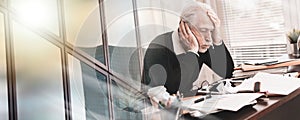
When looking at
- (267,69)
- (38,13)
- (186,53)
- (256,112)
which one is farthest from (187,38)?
(38,13)

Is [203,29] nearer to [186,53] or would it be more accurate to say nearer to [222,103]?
[186,53]

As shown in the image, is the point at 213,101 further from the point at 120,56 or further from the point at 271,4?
the point at 271,4

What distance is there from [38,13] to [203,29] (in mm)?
744

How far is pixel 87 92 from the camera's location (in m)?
1.31

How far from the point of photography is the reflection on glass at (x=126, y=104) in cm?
102


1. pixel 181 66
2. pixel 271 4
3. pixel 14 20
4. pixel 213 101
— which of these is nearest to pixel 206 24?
pixel 181 66

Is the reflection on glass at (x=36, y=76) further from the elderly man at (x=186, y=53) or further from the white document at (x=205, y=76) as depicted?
the white document at (x=205, y=76)

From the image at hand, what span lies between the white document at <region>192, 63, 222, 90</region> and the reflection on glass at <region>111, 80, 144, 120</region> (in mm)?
268

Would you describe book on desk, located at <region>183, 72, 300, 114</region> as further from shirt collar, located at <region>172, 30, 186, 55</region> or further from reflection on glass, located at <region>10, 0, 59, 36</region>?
reflection on glass, located at <region>10, 0, 59, 36</region>

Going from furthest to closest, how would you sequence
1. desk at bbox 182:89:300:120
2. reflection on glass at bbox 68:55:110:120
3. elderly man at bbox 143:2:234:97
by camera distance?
reflection on glass at bbox 68:55:110:120
elderly man at bbox 143:2:234:97
desk at bbox 182:89:300:120

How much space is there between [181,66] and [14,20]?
0.70m

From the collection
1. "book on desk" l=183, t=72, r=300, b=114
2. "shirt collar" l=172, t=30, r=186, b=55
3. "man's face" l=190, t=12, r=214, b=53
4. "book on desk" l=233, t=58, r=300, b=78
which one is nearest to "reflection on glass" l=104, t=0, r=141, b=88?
"shirt collar" l=172, t=30, r=186, b=55

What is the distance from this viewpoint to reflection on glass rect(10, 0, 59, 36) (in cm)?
128

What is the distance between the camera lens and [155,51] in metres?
1.24
